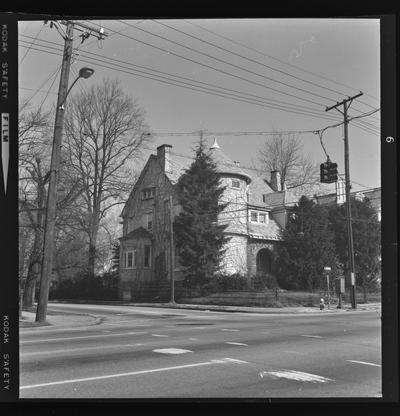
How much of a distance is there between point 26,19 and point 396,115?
3558 millimetres

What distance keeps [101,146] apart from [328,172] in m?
2.46

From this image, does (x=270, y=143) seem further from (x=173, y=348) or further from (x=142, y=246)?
(x=173, y=348)

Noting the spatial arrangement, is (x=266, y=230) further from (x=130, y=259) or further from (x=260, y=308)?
(x=130, y=259)

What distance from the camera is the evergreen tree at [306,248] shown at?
19.2 feet

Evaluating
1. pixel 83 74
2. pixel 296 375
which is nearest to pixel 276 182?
pixel 296 375

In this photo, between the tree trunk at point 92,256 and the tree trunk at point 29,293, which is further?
the tree trunk at point 29,293

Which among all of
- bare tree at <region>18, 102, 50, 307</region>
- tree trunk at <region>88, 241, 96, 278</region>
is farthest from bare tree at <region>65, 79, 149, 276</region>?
bare tree at <region>18, 102, 50, 307</region>

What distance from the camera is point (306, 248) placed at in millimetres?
5902

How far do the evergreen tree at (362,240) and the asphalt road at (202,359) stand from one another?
39cm

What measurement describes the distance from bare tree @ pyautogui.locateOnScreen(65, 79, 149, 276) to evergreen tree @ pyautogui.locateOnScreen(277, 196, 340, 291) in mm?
1981

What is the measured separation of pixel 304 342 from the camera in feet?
20.4

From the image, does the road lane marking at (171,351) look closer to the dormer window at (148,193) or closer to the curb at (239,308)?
the curb at (239,308)

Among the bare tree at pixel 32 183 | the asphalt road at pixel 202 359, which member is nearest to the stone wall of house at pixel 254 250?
the asphalt road at pixel 202 359
